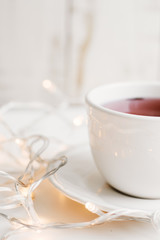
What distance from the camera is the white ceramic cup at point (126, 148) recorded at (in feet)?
1.73

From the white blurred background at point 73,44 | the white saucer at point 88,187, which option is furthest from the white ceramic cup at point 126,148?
the white blurred background at point 73,44

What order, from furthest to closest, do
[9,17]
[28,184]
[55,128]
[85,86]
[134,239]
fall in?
[85,86] → [9,17] → [55,128] → [28,184] → [134,239]

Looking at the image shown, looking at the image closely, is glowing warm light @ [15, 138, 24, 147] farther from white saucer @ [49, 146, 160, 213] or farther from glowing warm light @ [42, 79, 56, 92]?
glowing warm light @ [42, 79, 56, 92]

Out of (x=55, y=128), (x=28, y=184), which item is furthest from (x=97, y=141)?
(x=55, y=128)

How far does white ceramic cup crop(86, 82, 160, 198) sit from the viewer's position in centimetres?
53

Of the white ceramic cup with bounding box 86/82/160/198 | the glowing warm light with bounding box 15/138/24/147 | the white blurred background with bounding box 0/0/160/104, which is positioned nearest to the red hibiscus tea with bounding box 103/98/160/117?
the white ceramic cup with bounding box 86/82/160/198

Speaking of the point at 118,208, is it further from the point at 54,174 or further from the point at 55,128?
the point at 55,128

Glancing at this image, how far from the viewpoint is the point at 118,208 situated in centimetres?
52

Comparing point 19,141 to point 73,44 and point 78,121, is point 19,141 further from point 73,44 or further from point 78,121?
point 73,44

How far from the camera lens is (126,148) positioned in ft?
1.79

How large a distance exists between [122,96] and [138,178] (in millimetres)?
170

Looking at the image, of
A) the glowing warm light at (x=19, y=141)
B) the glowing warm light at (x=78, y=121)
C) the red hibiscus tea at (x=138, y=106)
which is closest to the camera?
the red hibiscus tea at (x=138, y=106)

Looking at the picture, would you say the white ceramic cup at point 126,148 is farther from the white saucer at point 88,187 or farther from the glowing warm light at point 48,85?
the glowing warm light at point 48,85

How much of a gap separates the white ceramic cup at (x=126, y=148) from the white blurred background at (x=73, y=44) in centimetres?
49
